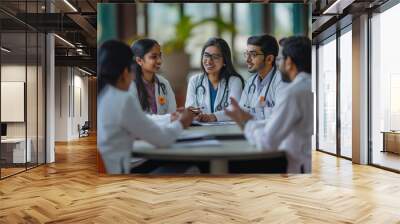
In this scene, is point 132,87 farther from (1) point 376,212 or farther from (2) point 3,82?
(2) point 3,82

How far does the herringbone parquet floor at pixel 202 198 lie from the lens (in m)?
4.20

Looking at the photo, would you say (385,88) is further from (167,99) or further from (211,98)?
(167,99)

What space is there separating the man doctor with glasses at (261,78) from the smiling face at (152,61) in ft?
Result: 2.56

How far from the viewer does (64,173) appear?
717 centimetres

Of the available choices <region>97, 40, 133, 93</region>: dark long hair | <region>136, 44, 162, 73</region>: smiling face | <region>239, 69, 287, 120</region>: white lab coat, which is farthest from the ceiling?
<region>239, 69, 287, 120</region>: white lab coat

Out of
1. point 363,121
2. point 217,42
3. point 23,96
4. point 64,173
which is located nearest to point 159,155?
point 217,42

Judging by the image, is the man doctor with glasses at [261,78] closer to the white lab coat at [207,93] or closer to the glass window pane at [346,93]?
the white lab coat at [207,93]

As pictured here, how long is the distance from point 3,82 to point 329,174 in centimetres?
567

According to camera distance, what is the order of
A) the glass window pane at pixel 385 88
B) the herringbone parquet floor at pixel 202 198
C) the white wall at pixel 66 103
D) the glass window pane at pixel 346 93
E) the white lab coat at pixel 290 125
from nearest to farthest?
the white lab coat at pixel 290 125 → the herringbone parquet floor at pixel 202 198 → the glass window pane at pixel 385 88 → the glass window pane at pixel 346 93 → the white wall at pixel 66 103

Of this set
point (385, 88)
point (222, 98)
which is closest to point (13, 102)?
point (222, 98)

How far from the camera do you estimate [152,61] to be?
361 cm

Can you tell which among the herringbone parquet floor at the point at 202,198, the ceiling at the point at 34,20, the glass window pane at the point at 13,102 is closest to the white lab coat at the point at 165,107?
the herringbone parquet floor at the point at 202,198

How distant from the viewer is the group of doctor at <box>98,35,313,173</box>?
11.4ft

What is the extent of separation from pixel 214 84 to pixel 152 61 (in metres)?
0.59
